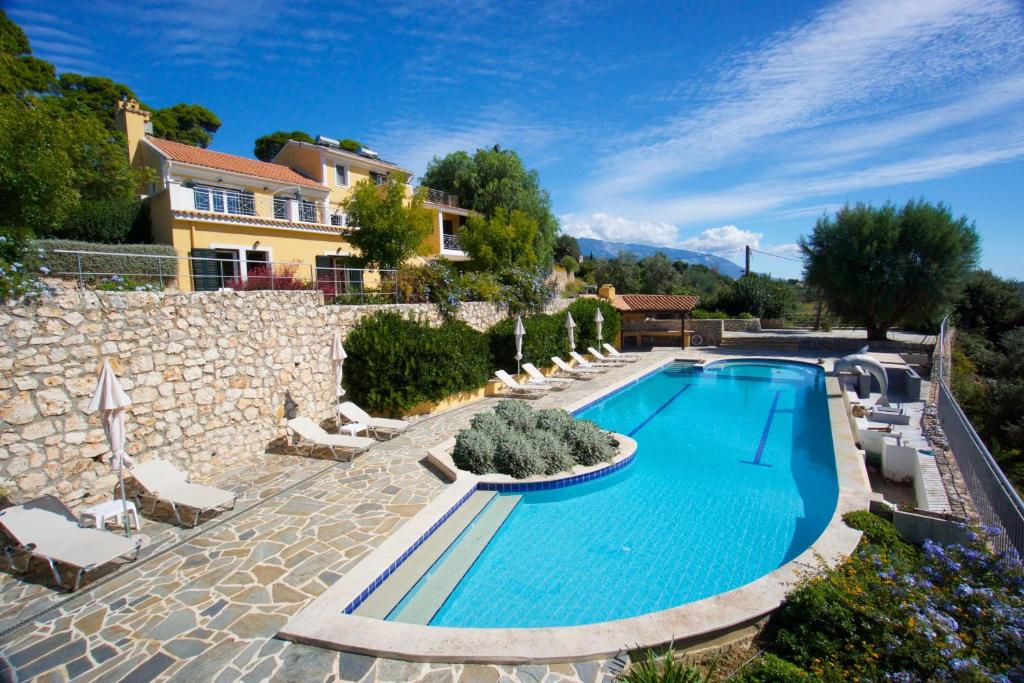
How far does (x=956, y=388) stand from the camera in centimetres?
1298

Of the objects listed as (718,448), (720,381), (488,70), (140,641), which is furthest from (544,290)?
(140,641)

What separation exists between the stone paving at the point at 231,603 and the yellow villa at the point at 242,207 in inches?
334

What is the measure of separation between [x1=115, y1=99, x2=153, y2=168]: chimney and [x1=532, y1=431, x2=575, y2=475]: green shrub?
70.6ft

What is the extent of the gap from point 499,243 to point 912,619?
19300 mm

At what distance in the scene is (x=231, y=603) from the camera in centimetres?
476

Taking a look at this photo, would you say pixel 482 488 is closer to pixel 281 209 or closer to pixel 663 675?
pixel 663 675

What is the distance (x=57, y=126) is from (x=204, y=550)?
41.0 ft

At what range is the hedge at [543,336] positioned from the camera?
55.2ft

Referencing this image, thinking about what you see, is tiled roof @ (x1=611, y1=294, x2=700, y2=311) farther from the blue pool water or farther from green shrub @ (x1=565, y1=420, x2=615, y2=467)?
green shrub @ (x1=565, y1=420, x2=615, y2=467)

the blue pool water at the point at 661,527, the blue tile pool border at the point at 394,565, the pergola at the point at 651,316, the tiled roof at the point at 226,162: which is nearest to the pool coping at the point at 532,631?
the blue tile pool border at the point at 394,565

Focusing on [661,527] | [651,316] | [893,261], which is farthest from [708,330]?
[661,527]

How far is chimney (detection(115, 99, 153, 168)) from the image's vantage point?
20.8 metres

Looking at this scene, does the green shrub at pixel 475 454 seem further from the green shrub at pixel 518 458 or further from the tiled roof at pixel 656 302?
the tiled roof at pixel 656 302

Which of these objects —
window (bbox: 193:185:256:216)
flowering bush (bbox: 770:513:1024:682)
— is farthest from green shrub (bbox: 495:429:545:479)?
window (bbox: 193:185:256:216)
